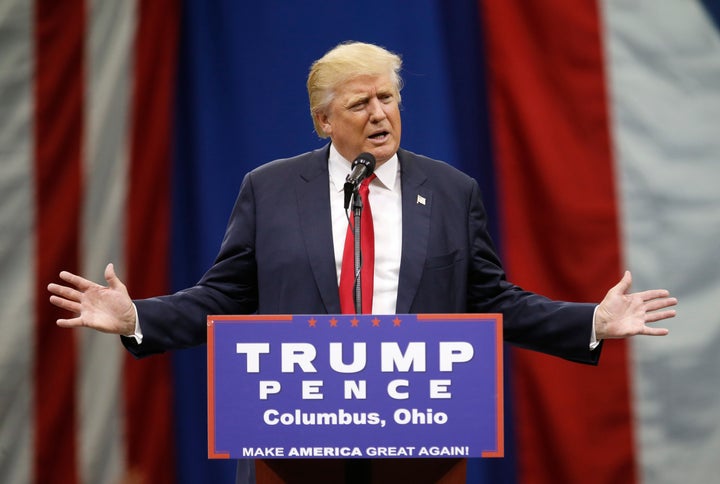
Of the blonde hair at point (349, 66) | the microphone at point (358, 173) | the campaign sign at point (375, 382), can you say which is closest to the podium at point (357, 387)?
the campaign sign at point (375, 382)

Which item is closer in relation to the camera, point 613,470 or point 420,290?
point 420,290

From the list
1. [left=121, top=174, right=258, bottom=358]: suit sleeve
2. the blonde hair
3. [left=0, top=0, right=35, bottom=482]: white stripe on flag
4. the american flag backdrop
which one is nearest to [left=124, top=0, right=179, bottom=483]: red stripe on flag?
the american flag backdrop

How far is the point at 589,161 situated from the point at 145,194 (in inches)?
59.0

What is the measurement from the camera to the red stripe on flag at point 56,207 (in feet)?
10.4

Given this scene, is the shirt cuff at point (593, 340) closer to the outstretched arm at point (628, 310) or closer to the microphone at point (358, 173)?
the outstretched arm at point (628, 310)

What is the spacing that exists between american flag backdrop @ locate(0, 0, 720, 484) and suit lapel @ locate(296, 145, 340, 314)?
42.5 inches

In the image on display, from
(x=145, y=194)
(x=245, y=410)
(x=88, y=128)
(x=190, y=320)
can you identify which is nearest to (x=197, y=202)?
(x=145, y=194)

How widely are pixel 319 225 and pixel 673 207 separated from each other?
4.98ft

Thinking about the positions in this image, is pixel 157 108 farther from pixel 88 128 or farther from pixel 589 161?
pixel 589 161

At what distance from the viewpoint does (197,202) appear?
328 centimetres

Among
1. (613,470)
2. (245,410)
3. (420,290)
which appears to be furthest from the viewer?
(613,470)

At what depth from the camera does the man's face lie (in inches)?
87.0

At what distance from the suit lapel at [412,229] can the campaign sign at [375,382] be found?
1.30 feet

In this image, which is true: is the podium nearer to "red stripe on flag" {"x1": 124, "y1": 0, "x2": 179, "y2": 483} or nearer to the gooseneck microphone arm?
the gooseneck microphone arm
